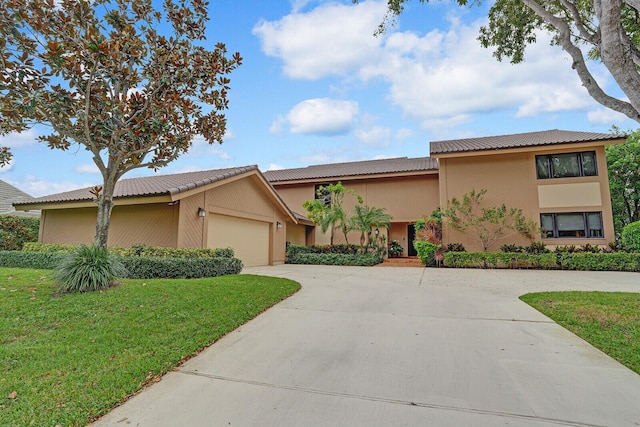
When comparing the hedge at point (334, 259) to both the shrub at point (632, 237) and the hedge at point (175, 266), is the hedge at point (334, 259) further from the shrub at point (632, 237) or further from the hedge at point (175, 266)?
the shrub at point (632, 237)

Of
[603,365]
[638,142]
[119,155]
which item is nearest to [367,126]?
[119,155]

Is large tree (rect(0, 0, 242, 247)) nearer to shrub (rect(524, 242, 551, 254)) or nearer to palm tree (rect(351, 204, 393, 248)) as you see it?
palm tree (rect(351, 204, 393, 248))

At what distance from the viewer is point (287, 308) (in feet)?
20.1

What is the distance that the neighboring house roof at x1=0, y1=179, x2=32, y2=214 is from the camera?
1916cm

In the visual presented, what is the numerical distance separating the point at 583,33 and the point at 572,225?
12345mm

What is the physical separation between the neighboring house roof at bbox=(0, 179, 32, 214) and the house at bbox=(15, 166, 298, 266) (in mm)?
7933

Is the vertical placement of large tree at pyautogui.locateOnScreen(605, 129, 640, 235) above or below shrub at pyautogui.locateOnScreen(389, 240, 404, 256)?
above

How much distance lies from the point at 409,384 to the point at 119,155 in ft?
21.9

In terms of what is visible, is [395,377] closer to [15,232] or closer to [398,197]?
[15,232]

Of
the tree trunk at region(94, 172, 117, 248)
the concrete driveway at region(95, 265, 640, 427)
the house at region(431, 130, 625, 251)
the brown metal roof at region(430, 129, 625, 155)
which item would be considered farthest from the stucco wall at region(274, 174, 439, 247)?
the tree trunk at region(94, 172, 117, 248)

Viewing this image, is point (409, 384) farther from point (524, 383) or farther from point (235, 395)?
point (235, 395)

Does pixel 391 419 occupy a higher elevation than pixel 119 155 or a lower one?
lower

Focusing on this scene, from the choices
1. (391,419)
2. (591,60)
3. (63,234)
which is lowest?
(391,419)

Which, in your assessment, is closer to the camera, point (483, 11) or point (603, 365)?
point (603, 365)
